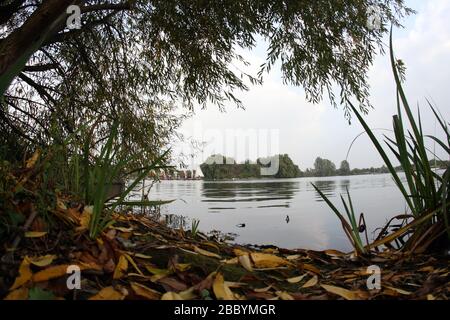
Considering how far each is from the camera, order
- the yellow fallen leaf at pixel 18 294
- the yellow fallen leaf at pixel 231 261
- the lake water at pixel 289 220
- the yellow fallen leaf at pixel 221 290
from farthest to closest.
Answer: the lake water at pixel 289 220, the yellow fallen leaf at pixel 231 261, the yellow fallen leaf at pixel 221 290, the yellow fallen leaf at pixel 18 294

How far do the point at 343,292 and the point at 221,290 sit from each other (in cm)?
31

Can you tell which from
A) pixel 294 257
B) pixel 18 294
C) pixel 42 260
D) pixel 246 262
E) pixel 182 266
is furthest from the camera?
pixel 294 257

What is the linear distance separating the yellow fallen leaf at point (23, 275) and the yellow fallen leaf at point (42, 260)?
1 cm

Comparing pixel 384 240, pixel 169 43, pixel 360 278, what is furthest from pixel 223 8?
pixel 360 278

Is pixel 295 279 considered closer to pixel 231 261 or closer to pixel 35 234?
pixel 231 261

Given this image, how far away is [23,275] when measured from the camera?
74 centimetres

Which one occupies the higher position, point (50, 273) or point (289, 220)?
point (50, 273)

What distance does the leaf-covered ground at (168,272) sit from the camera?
0.77 metres

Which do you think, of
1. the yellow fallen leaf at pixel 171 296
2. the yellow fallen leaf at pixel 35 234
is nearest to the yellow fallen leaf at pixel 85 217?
the yellow fallen leaf at pixel 35 234

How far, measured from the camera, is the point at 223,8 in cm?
263

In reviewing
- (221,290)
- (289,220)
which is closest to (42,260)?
(221,290)

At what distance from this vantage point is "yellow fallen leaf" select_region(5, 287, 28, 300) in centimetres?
70

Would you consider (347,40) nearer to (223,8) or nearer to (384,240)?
(223,8)

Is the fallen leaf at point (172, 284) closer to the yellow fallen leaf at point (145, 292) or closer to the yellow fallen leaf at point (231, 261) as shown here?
the yellow fallen leaf at point (145, 292)
